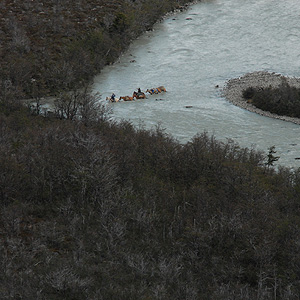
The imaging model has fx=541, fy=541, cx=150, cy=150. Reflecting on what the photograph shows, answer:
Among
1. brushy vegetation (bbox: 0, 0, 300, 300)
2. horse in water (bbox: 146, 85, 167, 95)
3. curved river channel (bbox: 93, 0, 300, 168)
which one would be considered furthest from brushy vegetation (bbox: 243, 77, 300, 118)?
brushy vegetation (bbox: 0, 0, 300, 300)

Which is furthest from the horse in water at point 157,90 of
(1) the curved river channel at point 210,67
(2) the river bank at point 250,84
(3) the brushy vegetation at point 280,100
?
(3) the brushy vegetation at point 280,100

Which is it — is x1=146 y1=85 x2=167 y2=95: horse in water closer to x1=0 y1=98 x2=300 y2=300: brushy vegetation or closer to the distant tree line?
the distant tree line

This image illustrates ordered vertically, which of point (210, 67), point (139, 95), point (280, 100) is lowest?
point (139, 95)

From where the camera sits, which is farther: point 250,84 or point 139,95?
point 250,84

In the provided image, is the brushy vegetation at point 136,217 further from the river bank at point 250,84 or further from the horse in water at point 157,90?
the horse in water at point 157,90

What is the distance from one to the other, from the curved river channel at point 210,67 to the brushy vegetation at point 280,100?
188 cm

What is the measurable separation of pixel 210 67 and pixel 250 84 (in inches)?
248

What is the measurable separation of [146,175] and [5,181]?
716cm

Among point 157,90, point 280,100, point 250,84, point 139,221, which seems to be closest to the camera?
point 139,221

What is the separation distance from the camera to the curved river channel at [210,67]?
40844 mm

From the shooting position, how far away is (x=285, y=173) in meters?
29.4

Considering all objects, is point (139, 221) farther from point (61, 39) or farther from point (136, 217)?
point (61, 39)

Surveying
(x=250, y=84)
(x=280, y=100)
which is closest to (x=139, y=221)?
(x=280, y=100)

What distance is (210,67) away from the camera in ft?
185
